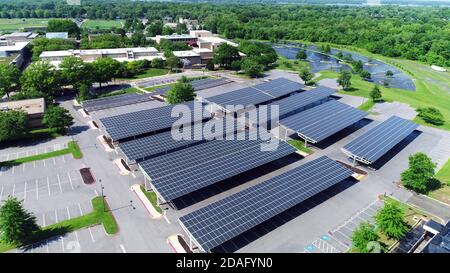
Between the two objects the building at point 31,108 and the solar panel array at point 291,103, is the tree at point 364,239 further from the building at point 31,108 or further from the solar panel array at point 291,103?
the building at point 31,108

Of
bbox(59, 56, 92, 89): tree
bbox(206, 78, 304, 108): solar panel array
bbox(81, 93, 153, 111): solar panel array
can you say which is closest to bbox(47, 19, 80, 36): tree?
bbox(59, 56, 92, 89): tree

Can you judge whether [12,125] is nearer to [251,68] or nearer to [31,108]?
[31,108]

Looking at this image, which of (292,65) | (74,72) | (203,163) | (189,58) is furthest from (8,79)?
(292,65)

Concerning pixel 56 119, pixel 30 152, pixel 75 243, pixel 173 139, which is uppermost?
pixel 56 119

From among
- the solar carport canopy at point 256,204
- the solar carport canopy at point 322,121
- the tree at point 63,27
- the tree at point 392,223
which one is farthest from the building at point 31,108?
the tree at point 63,27
